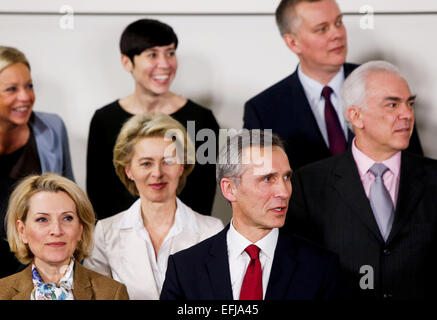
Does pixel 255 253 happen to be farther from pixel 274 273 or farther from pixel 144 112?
pixel 144 112

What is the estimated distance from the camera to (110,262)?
3510mm

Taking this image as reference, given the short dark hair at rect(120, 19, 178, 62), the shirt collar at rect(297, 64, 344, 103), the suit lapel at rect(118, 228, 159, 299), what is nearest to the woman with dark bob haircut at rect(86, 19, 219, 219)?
the short dark hair at rect(120, 19, 178, 62)

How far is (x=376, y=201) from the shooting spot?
3.44 metres

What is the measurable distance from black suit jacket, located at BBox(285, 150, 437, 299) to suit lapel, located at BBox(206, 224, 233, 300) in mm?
471

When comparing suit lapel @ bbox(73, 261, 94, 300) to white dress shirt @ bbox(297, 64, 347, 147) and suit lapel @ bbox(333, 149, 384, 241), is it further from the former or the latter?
white dress shirt @ bbox(297, 64, 347, 147)

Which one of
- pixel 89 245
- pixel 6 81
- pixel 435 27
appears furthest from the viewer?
pixel 435 27

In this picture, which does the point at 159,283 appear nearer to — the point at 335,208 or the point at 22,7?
the point at 335,208

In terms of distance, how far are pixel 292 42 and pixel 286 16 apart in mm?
118

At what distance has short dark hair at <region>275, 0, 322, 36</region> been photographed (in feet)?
12.7

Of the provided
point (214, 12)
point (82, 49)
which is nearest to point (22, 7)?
point (82, 49)

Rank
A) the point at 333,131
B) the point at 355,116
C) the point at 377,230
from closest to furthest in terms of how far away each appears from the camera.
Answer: the point at 377,230 → the point at 355,116 → the point at 333,131

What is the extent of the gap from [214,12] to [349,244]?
4.42 feet

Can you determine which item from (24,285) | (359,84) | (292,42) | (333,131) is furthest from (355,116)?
(24,285)

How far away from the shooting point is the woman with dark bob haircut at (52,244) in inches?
126
